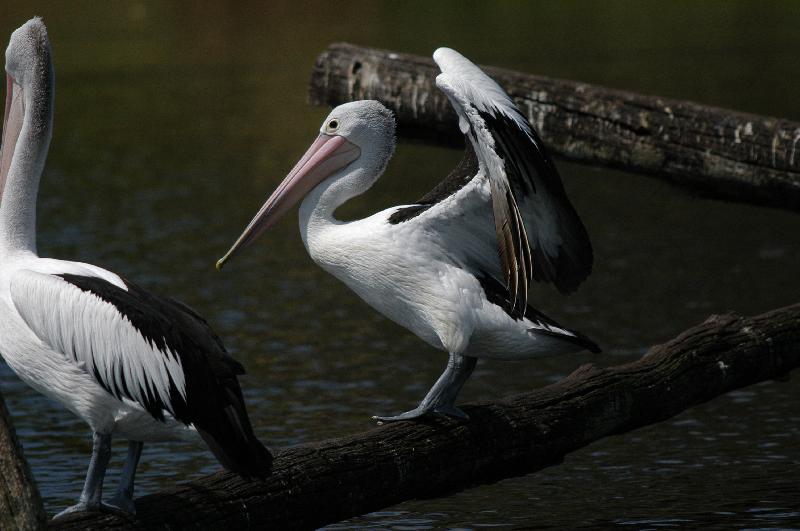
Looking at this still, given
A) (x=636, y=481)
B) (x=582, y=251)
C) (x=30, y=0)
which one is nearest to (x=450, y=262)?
(x=582, y=251)

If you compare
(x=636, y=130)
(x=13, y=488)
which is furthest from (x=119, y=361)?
(x=636, y=130)

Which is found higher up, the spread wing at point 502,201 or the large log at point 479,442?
the spread wing at point 502,201

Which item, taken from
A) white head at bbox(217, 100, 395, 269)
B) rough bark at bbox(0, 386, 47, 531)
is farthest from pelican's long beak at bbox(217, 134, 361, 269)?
rough bark at bbox(0, 386, 47, 531)

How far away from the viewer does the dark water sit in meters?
5.11

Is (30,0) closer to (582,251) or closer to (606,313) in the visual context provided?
(606,313)

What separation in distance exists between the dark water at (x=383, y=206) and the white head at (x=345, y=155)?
1086 mm

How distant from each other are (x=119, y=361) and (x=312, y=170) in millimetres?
1197

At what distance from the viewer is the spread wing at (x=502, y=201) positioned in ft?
13.3

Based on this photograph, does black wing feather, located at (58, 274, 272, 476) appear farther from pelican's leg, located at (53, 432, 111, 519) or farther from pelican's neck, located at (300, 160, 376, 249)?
pelican's neck, located at (300, 160, 376, 249)

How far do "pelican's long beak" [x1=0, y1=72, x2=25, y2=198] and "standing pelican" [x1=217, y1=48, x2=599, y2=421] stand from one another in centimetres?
69

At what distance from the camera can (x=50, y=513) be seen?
4918mm

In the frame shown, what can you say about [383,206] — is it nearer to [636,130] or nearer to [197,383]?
[636,130]

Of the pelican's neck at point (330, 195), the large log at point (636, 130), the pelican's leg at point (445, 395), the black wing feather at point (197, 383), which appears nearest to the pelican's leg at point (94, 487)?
the black wing feather at point (197, 383)

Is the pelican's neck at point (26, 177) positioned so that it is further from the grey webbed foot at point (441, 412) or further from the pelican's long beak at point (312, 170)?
the grey webbed foot at point (441, 412)
